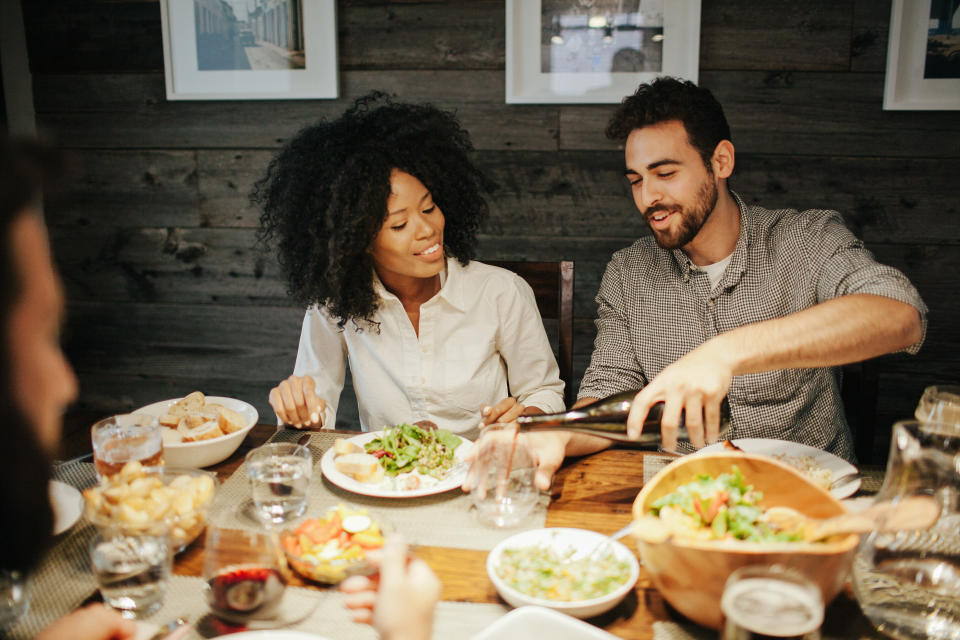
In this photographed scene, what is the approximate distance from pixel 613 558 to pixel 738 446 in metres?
0.51

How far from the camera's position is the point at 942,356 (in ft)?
8.19

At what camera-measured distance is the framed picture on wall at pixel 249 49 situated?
2.53m

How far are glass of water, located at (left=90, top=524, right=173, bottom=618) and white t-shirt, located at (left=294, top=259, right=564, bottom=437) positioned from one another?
1.03 metres

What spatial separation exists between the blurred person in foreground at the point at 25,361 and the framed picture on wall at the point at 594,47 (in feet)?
6.96

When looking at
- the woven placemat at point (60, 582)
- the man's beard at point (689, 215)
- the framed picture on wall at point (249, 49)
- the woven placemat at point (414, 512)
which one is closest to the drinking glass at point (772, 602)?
the woven placemat at point (414, 512)

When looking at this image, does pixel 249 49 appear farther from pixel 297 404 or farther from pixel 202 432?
pixel 202 432

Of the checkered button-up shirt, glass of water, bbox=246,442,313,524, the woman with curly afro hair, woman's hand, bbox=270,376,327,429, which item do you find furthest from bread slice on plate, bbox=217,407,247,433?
the checkered button-up shirt

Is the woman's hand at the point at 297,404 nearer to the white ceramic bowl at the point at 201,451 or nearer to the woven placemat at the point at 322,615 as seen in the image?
the white ceramic bowl at the point at 201,451

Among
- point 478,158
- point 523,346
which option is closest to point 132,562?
point 523,346

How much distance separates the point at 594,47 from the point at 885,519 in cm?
200

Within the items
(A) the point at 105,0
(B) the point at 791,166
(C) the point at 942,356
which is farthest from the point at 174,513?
(C) the point at 942,356

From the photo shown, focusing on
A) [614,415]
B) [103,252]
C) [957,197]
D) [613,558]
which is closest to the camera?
[613,558]

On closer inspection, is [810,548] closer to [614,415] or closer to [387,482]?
[614,415]

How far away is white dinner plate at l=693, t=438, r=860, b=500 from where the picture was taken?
1.19m
